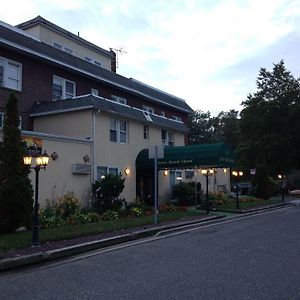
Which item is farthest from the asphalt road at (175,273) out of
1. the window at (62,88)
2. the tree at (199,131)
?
the tree at (199,131)

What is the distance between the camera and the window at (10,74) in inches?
923

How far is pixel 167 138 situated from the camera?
101 ft

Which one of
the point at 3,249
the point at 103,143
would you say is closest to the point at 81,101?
the point at 103,143

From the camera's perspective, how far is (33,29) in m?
29.7

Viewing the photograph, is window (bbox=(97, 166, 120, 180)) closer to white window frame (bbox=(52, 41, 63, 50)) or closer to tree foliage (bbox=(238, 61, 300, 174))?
white window frame (bbox=(52, 41, 63, 50))

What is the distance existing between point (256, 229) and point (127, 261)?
756cm

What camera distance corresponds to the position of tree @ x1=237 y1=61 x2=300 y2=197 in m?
54.9

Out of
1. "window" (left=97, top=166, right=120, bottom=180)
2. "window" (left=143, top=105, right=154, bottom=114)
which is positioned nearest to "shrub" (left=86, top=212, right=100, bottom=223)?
"window" (left=97, top=166, right=120, bottom=180)

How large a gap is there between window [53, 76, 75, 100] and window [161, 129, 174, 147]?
619 cm

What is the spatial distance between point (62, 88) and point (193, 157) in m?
8.26

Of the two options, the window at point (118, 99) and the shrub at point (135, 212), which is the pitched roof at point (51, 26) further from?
the shrub at point (135, 212)

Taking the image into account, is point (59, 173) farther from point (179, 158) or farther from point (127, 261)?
point (127, 261)

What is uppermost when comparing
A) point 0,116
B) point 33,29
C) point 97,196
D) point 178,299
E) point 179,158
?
point 33,29

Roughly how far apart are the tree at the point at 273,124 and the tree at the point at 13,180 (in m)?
41.8
